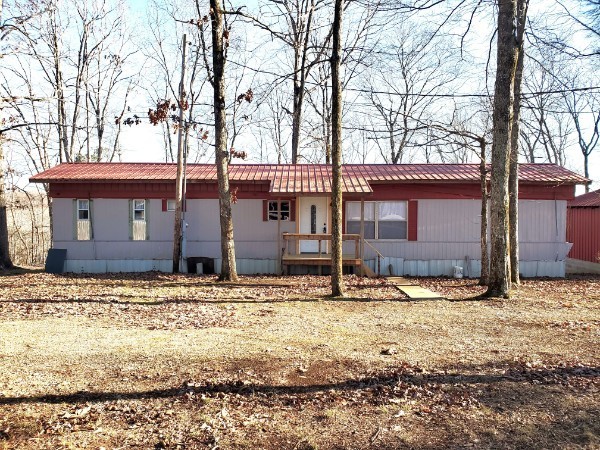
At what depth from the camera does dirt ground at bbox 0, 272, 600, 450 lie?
3684 mm

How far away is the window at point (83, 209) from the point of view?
1575 cm

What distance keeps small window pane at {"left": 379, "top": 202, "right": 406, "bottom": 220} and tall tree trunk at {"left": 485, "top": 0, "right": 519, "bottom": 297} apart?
19.9 ft

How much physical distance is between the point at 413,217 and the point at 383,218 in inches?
38.7

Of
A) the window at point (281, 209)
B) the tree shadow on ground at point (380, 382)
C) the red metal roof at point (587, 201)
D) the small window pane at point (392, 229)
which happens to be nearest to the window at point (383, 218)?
the small window pane at point (392, 229)

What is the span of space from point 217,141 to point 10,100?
5738mm

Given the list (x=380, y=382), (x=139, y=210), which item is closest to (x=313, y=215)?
(x=139, y=210)

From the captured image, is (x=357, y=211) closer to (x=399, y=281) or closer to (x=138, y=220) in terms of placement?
(x=399, y=281)

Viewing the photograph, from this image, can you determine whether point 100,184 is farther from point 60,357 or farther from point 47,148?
point 47,148

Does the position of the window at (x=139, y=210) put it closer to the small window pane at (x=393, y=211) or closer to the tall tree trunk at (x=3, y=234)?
the tall tree trunk at (x=3, y=234)

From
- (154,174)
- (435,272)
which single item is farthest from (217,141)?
(435,272)

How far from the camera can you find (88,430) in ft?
12.2

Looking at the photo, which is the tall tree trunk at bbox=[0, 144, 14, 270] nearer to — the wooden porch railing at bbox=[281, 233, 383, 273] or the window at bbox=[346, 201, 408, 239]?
the wooden porch railing at bbox=[281, 233, 383, 273]

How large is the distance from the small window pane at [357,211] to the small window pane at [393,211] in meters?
0.30

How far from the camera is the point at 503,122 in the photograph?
9.57m
